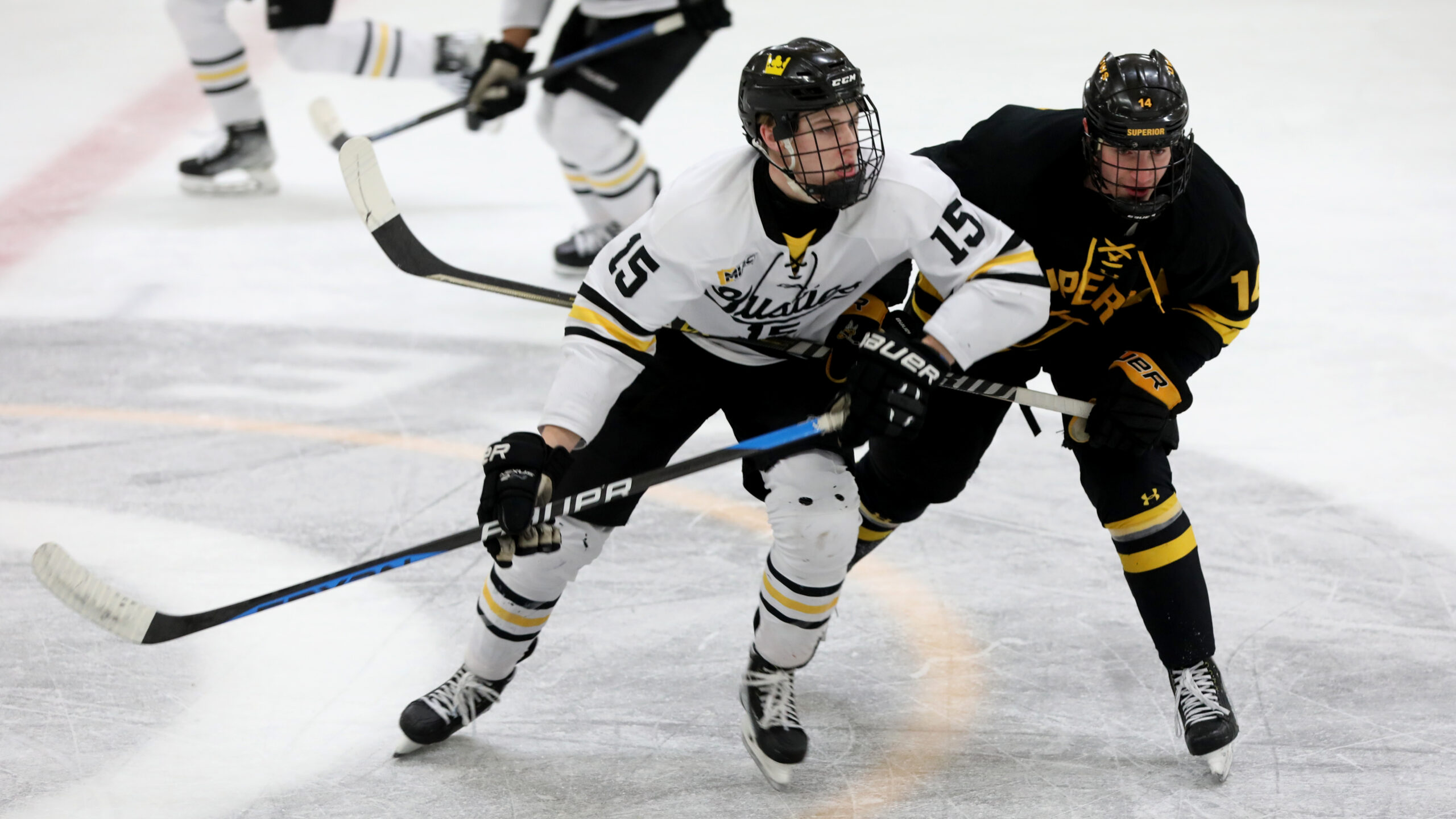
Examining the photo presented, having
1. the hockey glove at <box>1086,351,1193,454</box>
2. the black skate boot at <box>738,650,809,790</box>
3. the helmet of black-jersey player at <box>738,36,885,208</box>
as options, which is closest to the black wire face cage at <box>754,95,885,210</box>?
the helmet of black-jersey player at <box>738,36,885,208</box>

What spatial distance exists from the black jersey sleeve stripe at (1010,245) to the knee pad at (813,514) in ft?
1.31

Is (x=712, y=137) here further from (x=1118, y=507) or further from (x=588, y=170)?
(x=1118, y=507)

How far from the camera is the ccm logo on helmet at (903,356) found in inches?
85.7

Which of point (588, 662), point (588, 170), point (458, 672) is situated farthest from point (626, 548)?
point (588, 170)

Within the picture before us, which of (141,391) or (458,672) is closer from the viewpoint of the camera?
(458,672)

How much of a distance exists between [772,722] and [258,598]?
0.81 meters

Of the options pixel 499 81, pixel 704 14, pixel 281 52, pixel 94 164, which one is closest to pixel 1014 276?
pixel 704 14

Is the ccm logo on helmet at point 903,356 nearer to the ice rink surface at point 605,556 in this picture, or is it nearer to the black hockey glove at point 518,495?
the black hockey glove at point 518,495

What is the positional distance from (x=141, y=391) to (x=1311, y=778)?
3.01m

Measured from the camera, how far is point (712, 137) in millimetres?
5973

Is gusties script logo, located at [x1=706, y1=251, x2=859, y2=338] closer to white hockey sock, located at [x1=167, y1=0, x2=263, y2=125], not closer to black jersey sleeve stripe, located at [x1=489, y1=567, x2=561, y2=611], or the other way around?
black jersey sleeve stripe, located at [x1=489, y1=567, x2=561, y2=611]

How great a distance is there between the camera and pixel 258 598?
2227 mm

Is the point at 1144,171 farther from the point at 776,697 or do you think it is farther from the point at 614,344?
the point at 776,697

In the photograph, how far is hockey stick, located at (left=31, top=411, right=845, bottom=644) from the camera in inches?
86.8
